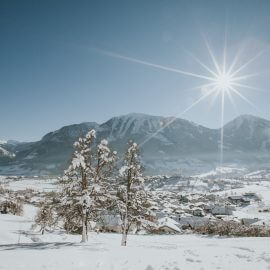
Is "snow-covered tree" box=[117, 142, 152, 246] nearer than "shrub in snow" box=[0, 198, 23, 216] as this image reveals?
Yes

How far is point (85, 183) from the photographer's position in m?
27.7

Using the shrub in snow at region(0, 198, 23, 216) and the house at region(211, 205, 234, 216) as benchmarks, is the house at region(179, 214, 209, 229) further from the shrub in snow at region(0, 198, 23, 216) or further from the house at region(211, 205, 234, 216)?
the shrub in snow at region(0, 198, 23, 216)

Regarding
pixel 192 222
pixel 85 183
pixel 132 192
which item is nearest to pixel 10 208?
pixel 192 222

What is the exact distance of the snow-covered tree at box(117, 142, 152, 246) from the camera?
30.3m

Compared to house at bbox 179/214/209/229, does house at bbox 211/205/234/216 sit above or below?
above

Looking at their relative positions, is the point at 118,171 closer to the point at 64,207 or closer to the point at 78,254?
the point at 64,207

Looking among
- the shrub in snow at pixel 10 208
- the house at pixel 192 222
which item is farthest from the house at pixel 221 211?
the shrub in snow at pixel 10 208

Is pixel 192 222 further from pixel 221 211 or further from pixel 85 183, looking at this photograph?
pixel 85 183

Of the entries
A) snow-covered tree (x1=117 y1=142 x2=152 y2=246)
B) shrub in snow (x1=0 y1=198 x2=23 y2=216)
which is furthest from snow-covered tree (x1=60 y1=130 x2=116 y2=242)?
shrub in snow (x1=0 y1=198 x2=23 y2=216)

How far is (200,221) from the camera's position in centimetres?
8706

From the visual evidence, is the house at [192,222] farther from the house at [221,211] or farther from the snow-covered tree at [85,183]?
the snow-covered tree at [85,183]

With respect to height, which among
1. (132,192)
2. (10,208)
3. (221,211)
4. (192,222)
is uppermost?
(132,192)

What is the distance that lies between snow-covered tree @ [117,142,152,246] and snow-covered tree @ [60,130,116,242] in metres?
2.67

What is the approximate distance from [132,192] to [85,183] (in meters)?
5.12
